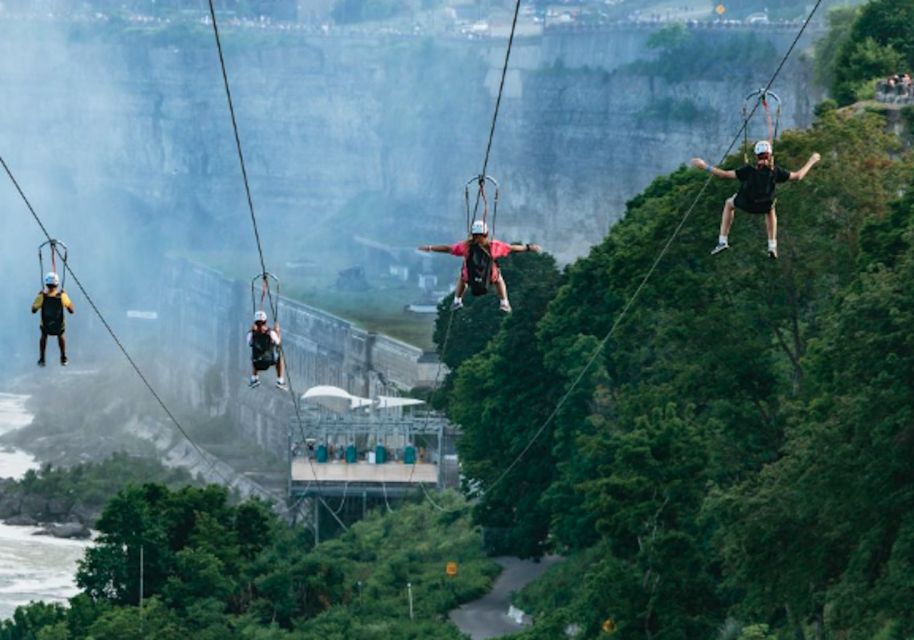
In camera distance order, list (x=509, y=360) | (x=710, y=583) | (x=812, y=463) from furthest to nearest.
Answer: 1. (x=509, y=360)
2. (x=710, y=583)
3. (x=812, y=463)

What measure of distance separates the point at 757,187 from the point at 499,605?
139 ft

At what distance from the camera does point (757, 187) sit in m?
48.0

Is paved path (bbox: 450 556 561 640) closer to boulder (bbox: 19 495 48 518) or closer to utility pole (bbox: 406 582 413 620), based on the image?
utility pole (bbox: 406 582 413 620)

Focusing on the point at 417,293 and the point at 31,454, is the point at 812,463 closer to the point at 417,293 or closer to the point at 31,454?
the point at 31,454

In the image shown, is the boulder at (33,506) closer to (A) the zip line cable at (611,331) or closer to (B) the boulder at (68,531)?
(B) the boulder at (68,531)

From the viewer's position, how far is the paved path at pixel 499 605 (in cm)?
8562

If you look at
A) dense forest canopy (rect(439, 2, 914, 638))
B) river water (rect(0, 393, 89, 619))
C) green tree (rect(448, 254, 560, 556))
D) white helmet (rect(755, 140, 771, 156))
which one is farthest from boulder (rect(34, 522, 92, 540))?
white helmet (rect(755, 140, 771, 156))

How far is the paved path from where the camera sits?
85.6 meters

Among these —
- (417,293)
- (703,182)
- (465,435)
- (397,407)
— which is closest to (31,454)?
(417,293)

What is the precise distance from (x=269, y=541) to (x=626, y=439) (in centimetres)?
1921

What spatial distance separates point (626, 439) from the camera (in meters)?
75.3

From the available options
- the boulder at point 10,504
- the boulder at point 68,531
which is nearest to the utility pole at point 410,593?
the boulder at point 68,531

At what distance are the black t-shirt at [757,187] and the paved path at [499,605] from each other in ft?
120

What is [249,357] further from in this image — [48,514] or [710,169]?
[710,169]
